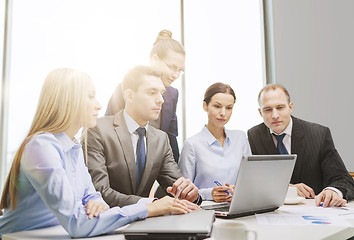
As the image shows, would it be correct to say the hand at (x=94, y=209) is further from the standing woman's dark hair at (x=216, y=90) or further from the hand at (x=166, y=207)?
the standing woman's dark hair at (x=216, y=90)

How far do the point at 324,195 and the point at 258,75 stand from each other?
2746 mm

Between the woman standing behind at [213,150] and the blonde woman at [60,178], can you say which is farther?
the woman standing behind at [213,150]

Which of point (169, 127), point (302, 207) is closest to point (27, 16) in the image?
point (169, 127)

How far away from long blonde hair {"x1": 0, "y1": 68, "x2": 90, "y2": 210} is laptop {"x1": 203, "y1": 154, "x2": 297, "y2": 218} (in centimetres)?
60

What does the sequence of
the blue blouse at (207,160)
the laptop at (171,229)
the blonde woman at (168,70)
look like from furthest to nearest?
1. the blonde woman at (168,70)
2. the blue blouse at (207,160)
3. the laptop at (171,229)

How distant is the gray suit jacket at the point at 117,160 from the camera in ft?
5.08

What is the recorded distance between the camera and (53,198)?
2.97 feet

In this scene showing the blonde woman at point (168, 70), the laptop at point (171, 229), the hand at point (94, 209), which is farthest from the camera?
the blonde woman at point (168, 70)

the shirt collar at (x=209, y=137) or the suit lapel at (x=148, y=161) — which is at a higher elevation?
the shirt collar at (x=209, y=137)

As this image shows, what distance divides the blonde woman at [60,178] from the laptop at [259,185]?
0.59 ft

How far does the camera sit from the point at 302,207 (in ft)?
4.82

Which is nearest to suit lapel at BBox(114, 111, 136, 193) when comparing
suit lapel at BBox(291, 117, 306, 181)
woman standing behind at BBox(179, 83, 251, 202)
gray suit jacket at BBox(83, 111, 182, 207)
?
gray suit jacket at BBox(83, 111, 182, 207)

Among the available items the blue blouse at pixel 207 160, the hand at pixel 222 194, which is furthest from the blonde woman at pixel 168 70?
the hand at pixel 222 194

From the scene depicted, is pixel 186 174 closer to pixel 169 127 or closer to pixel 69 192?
pixel 169 127
